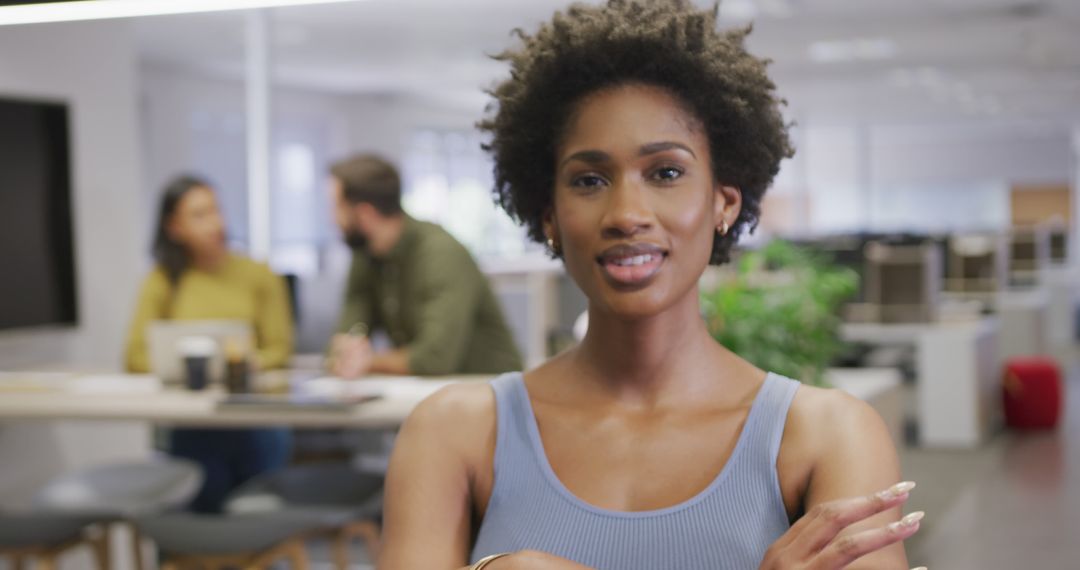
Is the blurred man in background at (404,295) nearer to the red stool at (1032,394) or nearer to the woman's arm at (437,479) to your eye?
the woman's arm at (437,479)

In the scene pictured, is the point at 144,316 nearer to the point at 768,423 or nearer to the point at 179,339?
the point at 179,339

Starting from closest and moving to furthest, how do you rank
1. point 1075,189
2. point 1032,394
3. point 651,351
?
point 651,351 → point 1032,394 → point 1075,189

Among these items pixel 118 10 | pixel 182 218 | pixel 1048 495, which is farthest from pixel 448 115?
pixel 118 10

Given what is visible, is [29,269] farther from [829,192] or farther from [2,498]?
[829,192]

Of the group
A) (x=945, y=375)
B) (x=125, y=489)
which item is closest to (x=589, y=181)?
(x=125, y=489)

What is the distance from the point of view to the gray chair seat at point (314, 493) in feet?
10.3

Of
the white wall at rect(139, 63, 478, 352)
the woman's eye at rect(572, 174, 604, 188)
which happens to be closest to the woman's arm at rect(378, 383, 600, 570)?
the woman's eye at rect(572, 174, 604, 188)

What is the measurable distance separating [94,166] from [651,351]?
13.4ft

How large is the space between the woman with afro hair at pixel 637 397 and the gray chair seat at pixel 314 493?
1.98 meters

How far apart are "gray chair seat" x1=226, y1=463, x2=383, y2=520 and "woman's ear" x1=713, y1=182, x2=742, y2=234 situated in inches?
81.5

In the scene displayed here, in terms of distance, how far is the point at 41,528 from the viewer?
312 cm

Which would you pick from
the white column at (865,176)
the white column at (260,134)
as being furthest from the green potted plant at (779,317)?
the white column at (865,176)

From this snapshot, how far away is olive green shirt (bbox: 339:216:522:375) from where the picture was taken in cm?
343

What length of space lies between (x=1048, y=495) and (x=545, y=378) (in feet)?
17.7
